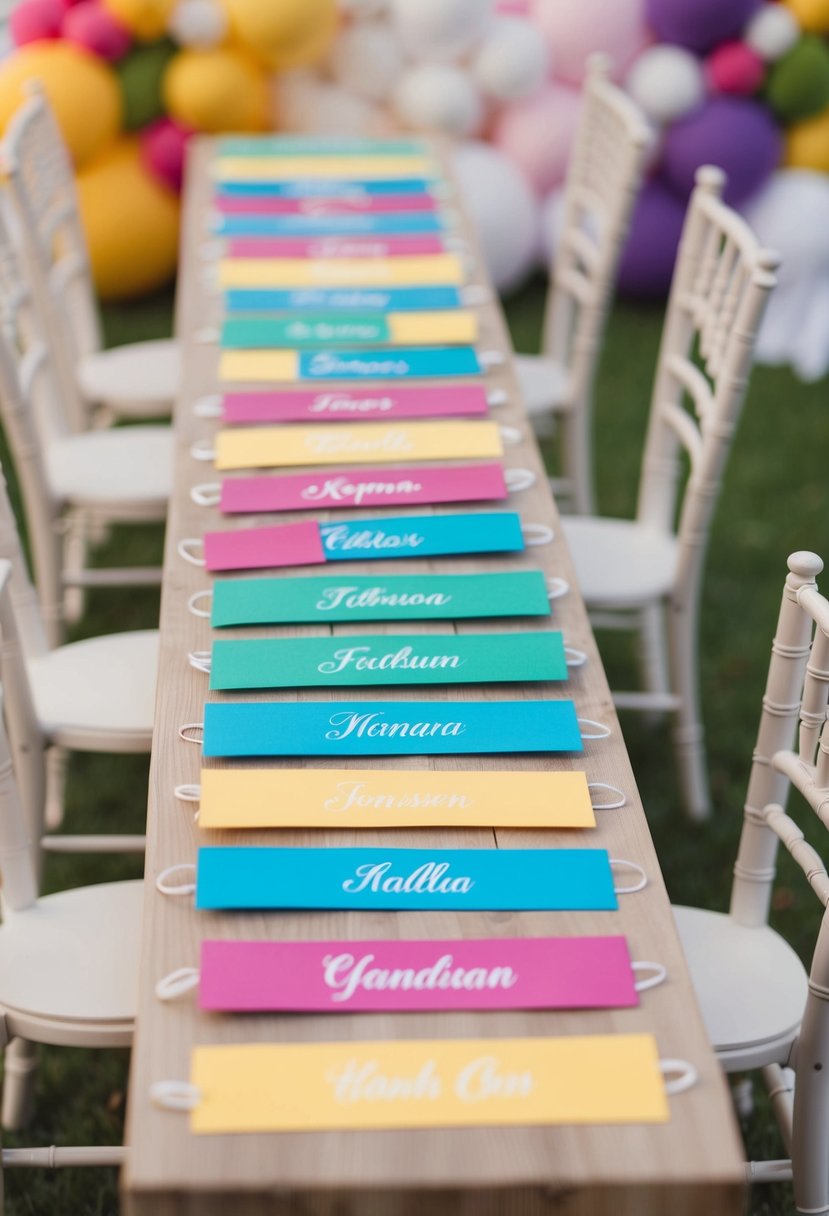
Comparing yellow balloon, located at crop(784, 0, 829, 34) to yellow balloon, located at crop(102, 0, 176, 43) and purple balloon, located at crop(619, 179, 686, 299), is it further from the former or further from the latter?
yellow balloon, located at crop(102, 0, 176, 43)

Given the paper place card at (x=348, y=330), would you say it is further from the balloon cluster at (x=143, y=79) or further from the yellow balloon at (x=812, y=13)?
the yellow balloon at (x=812, y=13)

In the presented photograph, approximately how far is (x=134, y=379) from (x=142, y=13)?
1.59m

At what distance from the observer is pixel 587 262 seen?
114 inches

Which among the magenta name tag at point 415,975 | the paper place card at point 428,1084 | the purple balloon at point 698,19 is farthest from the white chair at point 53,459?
the purple balloon at point 698,19

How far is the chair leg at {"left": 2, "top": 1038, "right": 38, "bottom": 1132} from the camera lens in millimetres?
1872

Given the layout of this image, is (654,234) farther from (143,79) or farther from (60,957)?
(60,957)

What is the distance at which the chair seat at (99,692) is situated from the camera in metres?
1.93

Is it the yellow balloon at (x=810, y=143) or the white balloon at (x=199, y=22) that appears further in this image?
the yellow balloon at (x=810, y=143)

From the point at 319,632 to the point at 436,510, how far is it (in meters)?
0.30

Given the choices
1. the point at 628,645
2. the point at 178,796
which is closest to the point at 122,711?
the point at 178,796

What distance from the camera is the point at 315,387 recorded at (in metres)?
2.10

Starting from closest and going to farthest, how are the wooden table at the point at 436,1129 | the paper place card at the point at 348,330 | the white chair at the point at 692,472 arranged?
the wooden table at the point at 436,1129 < the white chair at the point at 692,472 < the paper place card at the point at 348,330

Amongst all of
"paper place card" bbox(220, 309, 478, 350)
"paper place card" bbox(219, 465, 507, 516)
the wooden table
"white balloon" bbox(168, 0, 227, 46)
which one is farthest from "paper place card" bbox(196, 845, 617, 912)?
"white balloon" bbox(168, 0, 227, 46)

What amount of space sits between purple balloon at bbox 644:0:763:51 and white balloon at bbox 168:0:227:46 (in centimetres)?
132
